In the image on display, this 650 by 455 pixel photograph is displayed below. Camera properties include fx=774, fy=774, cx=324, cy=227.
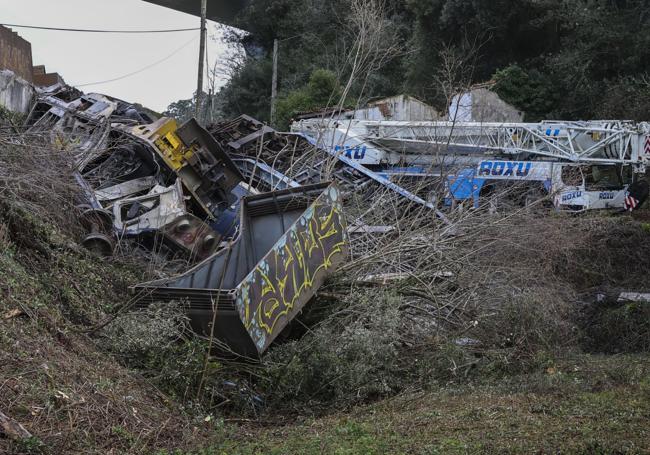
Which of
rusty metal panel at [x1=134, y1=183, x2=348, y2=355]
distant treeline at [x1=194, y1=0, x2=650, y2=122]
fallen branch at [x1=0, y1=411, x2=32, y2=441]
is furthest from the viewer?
distant treeline at [x1=194, y1=0, x2=650, y2=122]

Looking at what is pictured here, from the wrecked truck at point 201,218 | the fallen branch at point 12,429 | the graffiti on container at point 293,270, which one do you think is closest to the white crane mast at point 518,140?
the wrecked truck at point 201,218

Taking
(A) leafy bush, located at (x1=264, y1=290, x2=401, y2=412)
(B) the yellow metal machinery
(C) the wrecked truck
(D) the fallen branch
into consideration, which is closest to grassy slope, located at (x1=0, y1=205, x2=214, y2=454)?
(D) the fallen branch

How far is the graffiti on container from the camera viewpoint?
791 cm

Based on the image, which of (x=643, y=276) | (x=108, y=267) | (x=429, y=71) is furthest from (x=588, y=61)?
(x=108, y=267)

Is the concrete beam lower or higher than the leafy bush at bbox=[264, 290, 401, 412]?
higher

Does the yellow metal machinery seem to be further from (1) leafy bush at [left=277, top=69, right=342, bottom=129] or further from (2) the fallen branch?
(1) leafy bush at [left=277, top=69, right=342, bottom=129]

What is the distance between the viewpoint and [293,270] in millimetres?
8625

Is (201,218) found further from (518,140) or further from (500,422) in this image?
(518,140)

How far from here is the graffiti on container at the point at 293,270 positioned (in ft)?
25.9

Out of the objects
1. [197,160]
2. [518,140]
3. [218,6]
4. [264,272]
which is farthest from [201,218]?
[218,6]

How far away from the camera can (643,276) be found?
458 inches

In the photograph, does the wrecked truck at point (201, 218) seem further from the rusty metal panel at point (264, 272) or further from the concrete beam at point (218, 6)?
the concrete beam at point (218, 6)

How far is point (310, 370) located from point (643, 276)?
247 inches

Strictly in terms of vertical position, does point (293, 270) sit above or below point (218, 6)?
below
